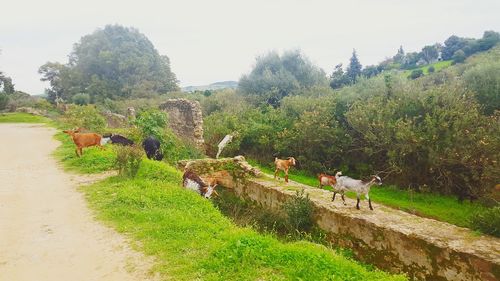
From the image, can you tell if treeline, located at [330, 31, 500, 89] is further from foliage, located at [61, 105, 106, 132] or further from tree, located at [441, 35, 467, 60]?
foliage, located at [61, 105, 106, 132]

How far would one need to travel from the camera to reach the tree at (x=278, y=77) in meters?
35.8

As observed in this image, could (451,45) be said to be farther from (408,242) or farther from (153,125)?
(408,242)

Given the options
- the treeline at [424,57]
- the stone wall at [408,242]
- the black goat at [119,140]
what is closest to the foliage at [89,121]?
the black goat at [119,140]

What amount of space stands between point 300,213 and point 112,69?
49239 millimetres

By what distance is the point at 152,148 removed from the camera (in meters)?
13.8

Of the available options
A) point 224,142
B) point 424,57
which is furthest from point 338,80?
point 224,142

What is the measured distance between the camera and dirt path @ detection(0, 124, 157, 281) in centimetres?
518

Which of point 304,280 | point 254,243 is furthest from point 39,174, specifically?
point 304,280

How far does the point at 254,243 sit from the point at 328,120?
45.7 ft

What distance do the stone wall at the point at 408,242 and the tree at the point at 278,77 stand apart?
25.4 m

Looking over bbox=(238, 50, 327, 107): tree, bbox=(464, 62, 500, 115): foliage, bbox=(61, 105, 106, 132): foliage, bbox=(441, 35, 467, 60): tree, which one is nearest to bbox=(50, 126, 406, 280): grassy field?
bbox=(61, 105, 106, 132): foliage

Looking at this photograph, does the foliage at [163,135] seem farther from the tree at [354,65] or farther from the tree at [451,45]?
the tree at [451,45]

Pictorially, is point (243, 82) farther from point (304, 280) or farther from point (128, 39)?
point (304, 280)

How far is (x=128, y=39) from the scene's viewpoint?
5725 cm
